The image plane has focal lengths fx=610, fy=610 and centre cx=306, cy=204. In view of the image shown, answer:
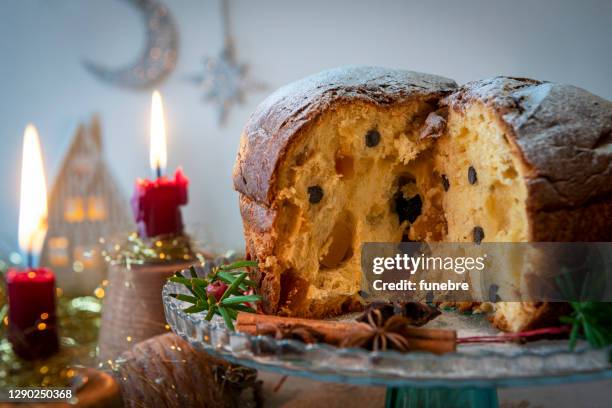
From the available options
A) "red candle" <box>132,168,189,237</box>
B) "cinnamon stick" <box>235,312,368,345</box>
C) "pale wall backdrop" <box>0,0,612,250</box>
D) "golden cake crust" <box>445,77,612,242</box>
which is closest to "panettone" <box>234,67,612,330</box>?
"golden cake crust" <box>445,77,612,242</box>

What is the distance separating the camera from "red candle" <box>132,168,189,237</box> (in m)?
1.79

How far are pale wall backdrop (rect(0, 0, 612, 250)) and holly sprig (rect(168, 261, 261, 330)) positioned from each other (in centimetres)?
116

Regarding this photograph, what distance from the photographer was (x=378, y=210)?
4.80ft

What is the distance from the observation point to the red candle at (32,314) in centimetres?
109

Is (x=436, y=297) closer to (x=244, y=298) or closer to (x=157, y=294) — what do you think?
(x=244, y=298)

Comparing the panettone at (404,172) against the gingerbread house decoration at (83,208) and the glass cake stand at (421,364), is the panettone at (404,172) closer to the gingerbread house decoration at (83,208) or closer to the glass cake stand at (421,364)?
the glass cake stand at (421,364)

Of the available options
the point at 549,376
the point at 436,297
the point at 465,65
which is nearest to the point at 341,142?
the point at 436,297

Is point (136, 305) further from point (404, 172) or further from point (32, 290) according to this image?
point (404, 172)

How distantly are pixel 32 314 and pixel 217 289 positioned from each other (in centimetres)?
38

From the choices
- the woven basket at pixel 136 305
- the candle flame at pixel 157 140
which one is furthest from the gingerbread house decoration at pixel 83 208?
the woven basket at pixel 136 305

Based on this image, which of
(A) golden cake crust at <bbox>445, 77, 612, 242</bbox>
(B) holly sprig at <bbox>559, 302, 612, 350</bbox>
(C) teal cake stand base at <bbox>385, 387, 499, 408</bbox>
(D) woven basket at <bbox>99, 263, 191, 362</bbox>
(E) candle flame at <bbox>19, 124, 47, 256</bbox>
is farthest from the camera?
(D) woven basket at <bbox>99, 263, 191, 362</bbox>

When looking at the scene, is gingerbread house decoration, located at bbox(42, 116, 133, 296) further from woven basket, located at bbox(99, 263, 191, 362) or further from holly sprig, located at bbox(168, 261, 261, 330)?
Answer: holly sprig, located at bbox(168, 261, 261, 330)
